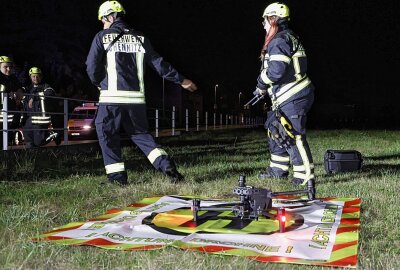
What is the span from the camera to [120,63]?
5703 millimetres

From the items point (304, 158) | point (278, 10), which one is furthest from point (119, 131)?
point (278, 10)

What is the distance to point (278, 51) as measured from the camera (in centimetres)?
568

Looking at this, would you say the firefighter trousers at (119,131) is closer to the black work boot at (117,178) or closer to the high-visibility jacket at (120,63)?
the black work boot at (117,178)

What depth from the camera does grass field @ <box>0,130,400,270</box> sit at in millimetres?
2809

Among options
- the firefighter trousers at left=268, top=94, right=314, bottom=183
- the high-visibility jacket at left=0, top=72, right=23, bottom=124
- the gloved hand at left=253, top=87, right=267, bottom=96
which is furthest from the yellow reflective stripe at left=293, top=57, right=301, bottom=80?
the high-visibility jacket at left=0, top=72, right=23, bottom=124

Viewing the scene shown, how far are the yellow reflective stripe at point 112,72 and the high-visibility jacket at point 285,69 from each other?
1722 mm

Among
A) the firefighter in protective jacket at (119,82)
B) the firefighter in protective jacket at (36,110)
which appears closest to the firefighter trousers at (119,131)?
the firefighter in protective jacket at (119,82)

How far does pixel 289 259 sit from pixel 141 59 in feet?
11.8

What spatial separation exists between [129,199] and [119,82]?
1447 mm

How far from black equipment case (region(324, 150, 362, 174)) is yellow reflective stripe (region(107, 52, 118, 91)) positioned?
321 cm

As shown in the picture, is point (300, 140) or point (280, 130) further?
point (280, 130)

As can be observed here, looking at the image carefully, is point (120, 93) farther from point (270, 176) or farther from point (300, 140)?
point (270, 176)

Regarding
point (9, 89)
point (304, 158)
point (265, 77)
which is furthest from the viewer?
point (9, 89)

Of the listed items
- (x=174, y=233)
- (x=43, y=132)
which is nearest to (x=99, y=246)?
(x=174, y=233)
